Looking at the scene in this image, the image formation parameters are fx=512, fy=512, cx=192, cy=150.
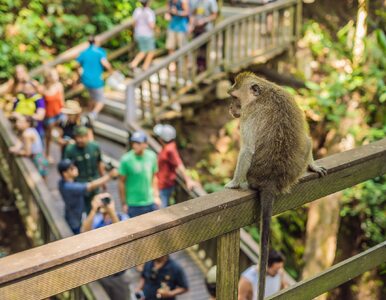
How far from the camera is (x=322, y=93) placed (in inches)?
353

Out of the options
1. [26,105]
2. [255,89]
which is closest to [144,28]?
[26,105]

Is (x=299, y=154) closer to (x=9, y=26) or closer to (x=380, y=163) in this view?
(x=380, y=163)

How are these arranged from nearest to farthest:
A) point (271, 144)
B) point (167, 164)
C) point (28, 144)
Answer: point (271, 144)
point (167, 164)
point (28, 144)

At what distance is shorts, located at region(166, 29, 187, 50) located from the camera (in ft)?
33.0

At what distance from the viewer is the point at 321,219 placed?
699 centimetres

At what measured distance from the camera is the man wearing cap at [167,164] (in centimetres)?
596

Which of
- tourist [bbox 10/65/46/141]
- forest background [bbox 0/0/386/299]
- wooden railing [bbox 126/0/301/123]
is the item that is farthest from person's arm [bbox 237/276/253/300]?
wooden railing [bbox 126/0/301/123]

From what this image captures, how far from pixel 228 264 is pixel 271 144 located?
30.9 inches

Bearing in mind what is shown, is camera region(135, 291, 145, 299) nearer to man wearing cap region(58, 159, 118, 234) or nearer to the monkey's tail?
man wearing cap region(58, 159, 118, 234)

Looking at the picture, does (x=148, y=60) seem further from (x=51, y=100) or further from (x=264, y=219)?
(x=264, y=219)

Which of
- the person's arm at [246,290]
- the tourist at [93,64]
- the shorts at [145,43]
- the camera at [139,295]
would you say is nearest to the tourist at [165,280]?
the camera at [139,295]

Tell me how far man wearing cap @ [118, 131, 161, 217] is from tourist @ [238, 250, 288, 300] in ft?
5.30

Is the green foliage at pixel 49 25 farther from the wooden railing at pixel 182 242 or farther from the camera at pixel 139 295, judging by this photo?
the wooden railing at pixel 182 242

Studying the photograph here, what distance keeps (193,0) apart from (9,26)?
173 inches
